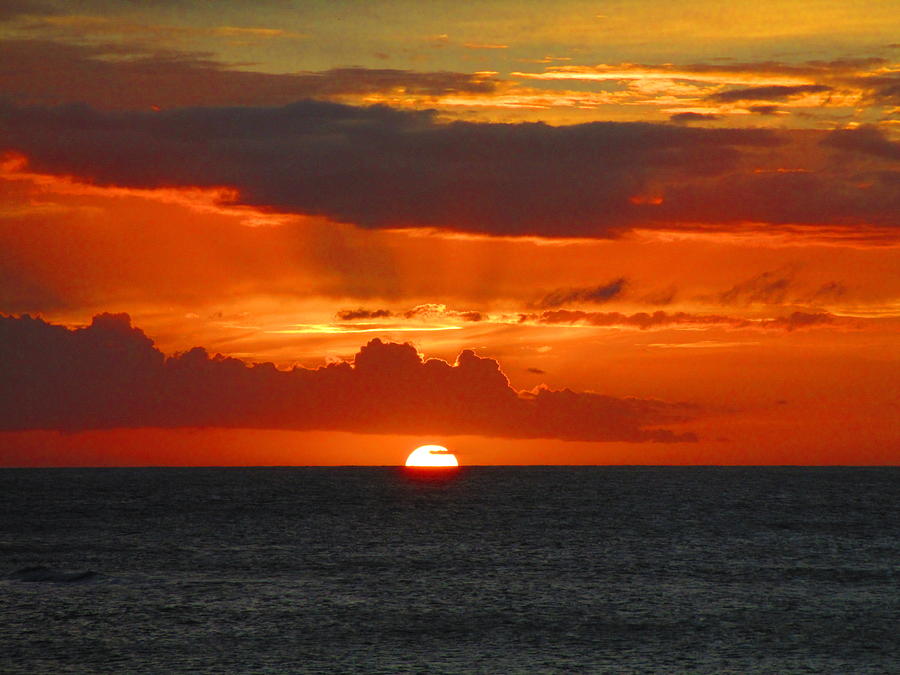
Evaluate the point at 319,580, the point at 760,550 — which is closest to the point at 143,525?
the point at 319,580

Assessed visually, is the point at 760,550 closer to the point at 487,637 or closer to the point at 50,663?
the point at 487,637

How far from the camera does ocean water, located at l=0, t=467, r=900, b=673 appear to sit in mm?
57250

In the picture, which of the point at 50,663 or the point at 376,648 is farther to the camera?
the point at 376,648

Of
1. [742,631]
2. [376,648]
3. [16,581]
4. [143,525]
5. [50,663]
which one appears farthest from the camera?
[143,525]

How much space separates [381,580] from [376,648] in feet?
91.0

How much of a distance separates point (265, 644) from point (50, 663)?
36.5 ft

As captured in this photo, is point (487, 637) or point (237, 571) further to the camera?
point (237, 571)

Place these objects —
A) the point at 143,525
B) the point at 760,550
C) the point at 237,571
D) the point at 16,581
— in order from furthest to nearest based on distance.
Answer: the point at 143,525 < the point at 760,550 < the point at 237,571 < the point at 16,581

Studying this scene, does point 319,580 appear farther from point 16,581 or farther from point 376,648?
point 376,648

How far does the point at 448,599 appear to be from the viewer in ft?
252

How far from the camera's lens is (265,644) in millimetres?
60375

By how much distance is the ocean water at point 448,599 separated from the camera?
5725 centimetres

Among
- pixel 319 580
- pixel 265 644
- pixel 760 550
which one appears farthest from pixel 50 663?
pixel 760 550

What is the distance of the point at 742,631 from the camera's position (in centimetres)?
6562
